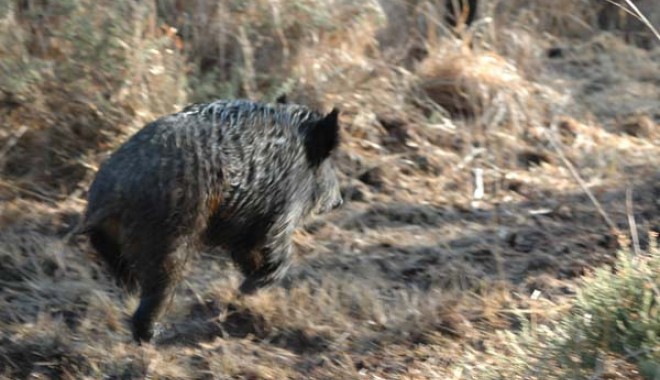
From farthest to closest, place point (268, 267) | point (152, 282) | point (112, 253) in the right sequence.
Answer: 1. point (268, 267)
2. point (112, 253)
3. point (152, 282)

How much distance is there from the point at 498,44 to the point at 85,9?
3.85m

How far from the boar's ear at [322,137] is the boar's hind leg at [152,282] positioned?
1.30 metres

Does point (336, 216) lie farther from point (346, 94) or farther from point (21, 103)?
point (21, 103)

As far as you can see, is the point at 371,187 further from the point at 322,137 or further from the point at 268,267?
the point at 268,267

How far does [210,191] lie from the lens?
5.88 metres

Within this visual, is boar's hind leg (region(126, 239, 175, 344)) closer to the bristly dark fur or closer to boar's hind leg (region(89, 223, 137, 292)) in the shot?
the bristly dark fur

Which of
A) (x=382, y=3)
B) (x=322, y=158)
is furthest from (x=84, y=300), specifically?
(x=382, y=3)

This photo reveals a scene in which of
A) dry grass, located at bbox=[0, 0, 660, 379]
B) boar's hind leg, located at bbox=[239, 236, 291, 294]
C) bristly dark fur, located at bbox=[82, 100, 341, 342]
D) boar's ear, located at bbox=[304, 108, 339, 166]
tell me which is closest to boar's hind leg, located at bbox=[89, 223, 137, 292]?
bristly dark fur, located at bbox=[82, 100, 341, 342]

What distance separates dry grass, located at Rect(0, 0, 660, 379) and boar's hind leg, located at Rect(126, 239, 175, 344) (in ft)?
0.71

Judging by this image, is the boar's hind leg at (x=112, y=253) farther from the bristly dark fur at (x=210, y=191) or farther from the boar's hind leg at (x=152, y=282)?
the boar's hind leg at (x=152, y=282)

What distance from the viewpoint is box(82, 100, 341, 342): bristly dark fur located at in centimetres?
566

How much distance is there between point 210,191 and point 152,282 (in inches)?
22.4

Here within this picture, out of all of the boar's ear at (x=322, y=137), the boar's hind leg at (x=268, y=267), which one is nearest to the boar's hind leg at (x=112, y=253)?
the boar's hind leg at (x=268, y=267)

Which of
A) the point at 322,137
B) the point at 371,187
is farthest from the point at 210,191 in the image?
the point at 371,187
